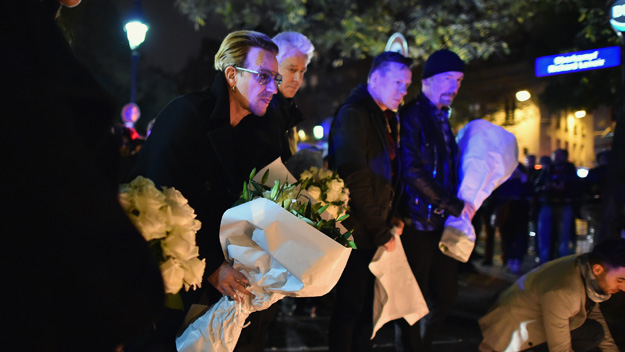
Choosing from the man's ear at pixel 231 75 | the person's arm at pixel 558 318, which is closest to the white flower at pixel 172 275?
the man's ear at pixel 231 75

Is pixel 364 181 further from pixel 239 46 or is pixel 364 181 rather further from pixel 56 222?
pixel 56 222

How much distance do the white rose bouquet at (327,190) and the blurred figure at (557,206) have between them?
7.77 metres

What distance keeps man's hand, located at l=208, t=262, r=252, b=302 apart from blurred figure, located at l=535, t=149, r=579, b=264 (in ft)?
28.3

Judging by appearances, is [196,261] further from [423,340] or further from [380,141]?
[423,340]

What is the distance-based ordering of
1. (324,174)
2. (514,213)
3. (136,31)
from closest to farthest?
(324,174) → (514,213) → (136,31)

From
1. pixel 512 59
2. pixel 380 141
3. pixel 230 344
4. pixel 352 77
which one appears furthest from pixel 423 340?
pixel 352 77

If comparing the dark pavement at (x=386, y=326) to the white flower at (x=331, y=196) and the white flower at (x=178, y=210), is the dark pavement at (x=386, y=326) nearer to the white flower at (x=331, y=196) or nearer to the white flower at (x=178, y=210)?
the white flower at (x=331, y=196)

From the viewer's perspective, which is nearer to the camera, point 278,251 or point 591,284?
point 278,251

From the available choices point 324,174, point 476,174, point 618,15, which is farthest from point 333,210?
point 618,15

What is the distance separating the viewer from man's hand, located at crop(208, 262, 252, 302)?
8.99 ft

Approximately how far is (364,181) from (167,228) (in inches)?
97.4

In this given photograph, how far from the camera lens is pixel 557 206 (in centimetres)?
1009

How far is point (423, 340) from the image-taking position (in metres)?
4.66

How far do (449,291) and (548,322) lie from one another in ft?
2.74
